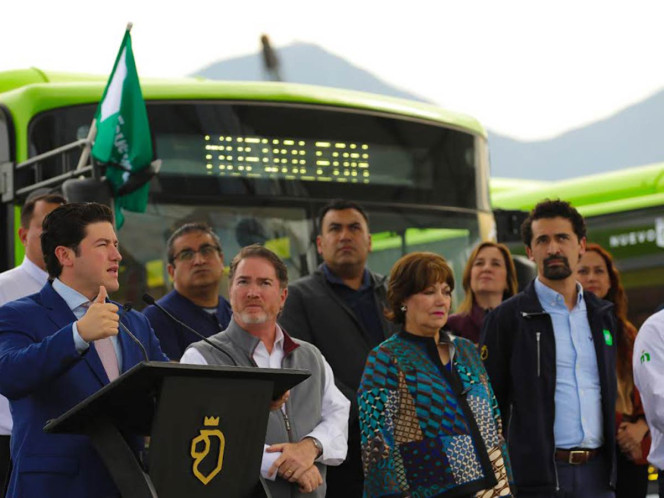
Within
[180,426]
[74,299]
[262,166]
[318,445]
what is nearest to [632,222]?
[262,166]

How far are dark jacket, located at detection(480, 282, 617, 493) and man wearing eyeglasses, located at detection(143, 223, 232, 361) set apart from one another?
4.39 feet

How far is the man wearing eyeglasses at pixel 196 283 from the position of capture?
6.54 metres

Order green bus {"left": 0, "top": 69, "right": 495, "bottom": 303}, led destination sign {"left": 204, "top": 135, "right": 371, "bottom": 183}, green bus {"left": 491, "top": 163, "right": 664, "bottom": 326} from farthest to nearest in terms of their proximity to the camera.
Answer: green bus {"left": 491, "top": 163, "right": 664, "bottom": 326} < led destination sign {"left": 204, "top": 135, "right": 371, "bottom": 183} < green bus {"left": 0, "top": 69, "right": 495, "bottom": 303}

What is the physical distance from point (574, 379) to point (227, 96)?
3727 millimetres

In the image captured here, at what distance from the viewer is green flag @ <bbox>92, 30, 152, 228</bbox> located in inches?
306


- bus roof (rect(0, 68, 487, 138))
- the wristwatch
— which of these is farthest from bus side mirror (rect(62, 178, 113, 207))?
the wristwatch

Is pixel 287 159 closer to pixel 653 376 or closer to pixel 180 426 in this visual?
pixel 653 376

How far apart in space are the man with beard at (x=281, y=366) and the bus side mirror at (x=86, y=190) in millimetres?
2190

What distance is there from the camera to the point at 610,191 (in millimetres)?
14438

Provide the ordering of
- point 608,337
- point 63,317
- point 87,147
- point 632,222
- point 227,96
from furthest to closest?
1. point 632,222
2. point 227,96
3. point 87,147
4. point 608,337
5. point 63,317

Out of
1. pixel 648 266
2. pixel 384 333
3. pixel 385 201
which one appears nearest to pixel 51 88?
pixel 385 201

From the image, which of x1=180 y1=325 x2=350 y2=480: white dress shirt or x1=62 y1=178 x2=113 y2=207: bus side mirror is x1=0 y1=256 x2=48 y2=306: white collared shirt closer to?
x1=62 y1=178 x2=113 y2=207: bus side mirror

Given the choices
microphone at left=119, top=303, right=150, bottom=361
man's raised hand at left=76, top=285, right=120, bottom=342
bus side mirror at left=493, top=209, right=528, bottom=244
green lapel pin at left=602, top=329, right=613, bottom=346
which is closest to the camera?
man's raised hand at left=76, top=285, right=120, bottom=342

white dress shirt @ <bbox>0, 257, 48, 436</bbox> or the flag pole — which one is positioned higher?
the flag pole
